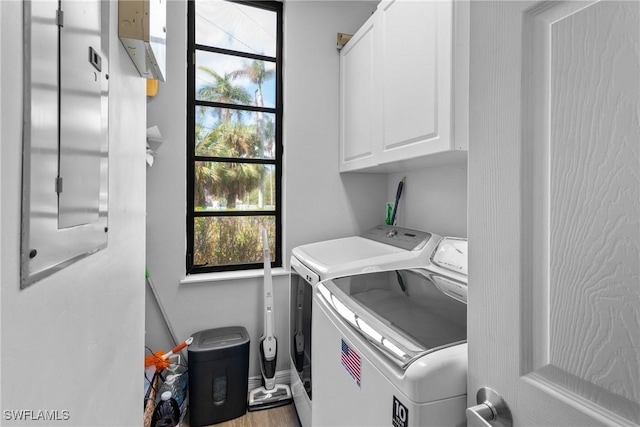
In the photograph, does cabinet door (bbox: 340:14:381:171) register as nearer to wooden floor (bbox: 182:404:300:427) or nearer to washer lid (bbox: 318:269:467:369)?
washer lid (bbox: 318:269:467:369)

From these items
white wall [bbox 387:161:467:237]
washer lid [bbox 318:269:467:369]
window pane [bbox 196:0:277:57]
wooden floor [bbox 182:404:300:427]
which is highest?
window pane [bbox 196:0:277:57]

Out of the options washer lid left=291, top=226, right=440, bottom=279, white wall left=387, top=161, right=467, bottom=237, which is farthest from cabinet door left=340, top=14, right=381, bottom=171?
washer lid left=291, top=226, right=440, bottom=279

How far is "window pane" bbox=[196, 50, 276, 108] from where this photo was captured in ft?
6.81

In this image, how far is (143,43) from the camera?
810 mm

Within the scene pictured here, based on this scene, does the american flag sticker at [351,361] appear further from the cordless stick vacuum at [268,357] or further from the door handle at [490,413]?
the cordless stick vacuum at [268,357]

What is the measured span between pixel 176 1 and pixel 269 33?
0.64 metres

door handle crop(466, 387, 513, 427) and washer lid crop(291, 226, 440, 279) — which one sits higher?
washer lid crop(291, 226, 440, 279)

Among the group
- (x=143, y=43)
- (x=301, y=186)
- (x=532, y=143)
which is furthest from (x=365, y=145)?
(x=532, y=143)

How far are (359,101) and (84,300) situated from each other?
1.86 metres

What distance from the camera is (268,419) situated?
1.79 m

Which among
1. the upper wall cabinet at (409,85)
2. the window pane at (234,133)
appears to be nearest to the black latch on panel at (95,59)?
the upper wall cabinet at (409,85)

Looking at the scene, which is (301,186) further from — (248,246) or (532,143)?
(532,143)

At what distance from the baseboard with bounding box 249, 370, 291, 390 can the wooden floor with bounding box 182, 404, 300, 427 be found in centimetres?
21

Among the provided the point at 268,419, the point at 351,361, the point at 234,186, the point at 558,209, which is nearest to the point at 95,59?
the point at 558,209
